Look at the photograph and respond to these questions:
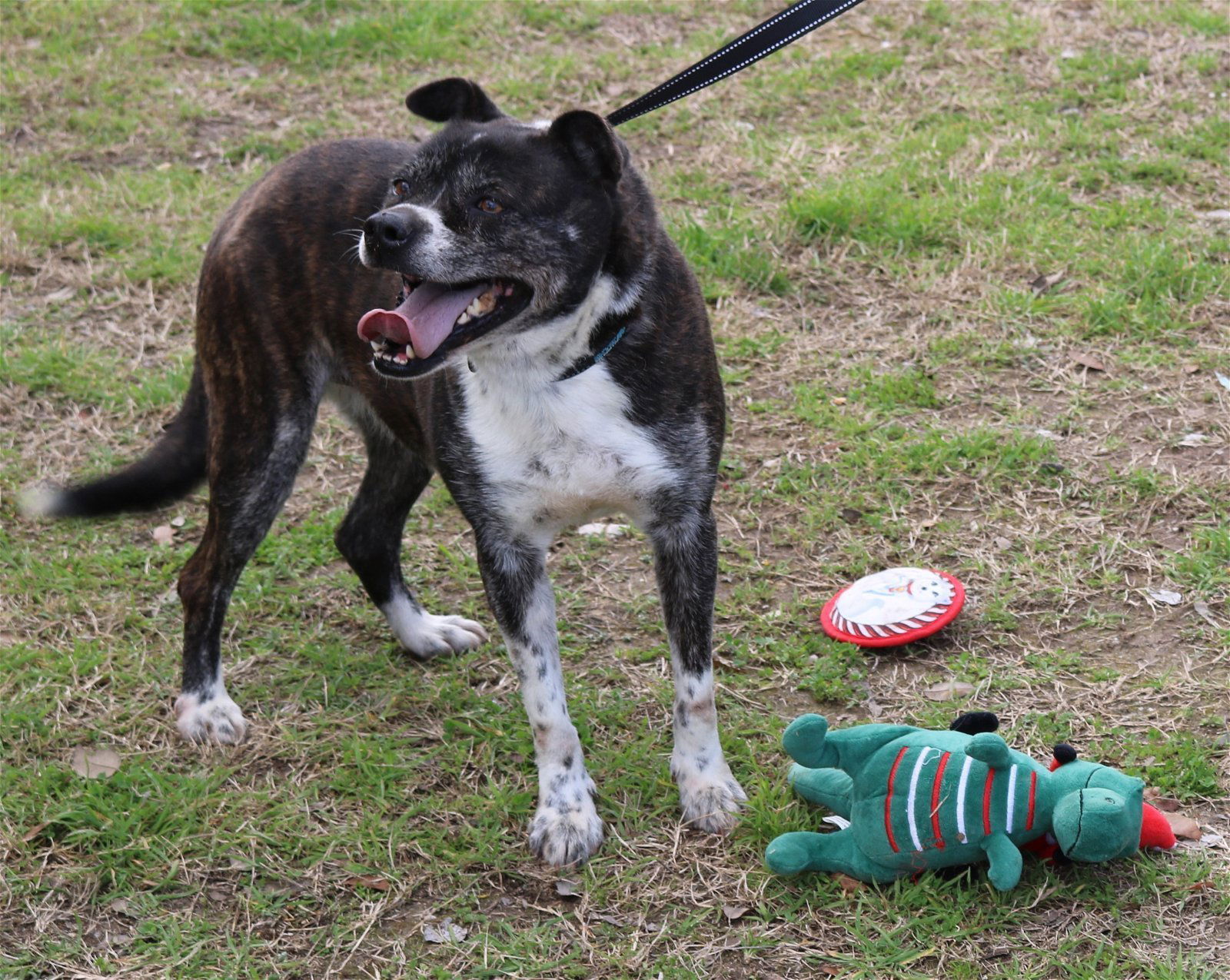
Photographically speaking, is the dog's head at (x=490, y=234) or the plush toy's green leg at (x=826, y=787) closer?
the dog's head at (x=490, y=234)

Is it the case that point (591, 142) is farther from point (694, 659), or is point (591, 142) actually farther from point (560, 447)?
point (694, 659)

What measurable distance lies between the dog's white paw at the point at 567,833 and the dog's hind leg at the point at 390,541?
0.87 meters

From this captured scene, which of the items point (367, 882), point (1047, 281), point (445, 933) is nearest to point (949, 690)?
point (445, 933)

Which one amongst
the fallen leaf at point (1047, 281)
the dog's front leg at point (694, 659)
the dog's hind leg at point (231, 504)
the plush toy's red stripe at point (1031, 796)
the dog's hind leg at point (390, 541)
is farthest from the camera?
the fallen leaf at point (1047, 281)

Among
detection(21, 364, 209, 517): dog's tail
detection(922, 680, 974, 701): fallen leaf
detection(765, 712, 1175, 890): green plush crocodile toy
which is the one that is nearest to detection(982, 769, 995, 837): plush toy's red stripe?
A: detection(765, 712, 1175, 890): green plush crocodile toy

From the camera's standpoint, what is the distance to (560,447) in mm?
3004

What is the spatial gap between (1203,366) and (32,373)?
441 cm

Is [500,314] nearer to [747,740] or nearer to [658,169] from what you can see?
[747,740]

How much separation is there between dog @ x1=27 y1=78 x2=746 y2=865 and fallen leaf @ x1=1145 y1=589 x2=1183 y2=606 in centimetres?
142

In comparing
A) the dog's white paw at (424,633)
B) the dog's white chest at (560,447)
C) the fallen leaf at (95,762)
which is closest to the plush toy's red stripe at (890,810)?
the dog's white chest at (560,447)

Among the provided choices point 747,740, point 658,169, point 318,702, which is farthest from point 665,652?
point 658,169

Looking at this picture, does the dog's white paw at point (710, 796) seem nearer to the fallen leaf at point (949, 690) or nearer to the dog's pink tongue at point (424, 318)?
the fallen leaf at point (949, 690)

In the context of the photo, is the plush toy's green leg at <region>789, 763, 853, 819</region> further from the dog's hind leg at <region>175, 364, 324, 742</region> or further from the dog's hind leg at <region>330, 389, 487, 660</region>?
the dog's hind leg at <region>175, 364, 324, 742</region>

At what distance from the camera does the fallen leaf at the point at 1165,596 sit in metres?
3.82
